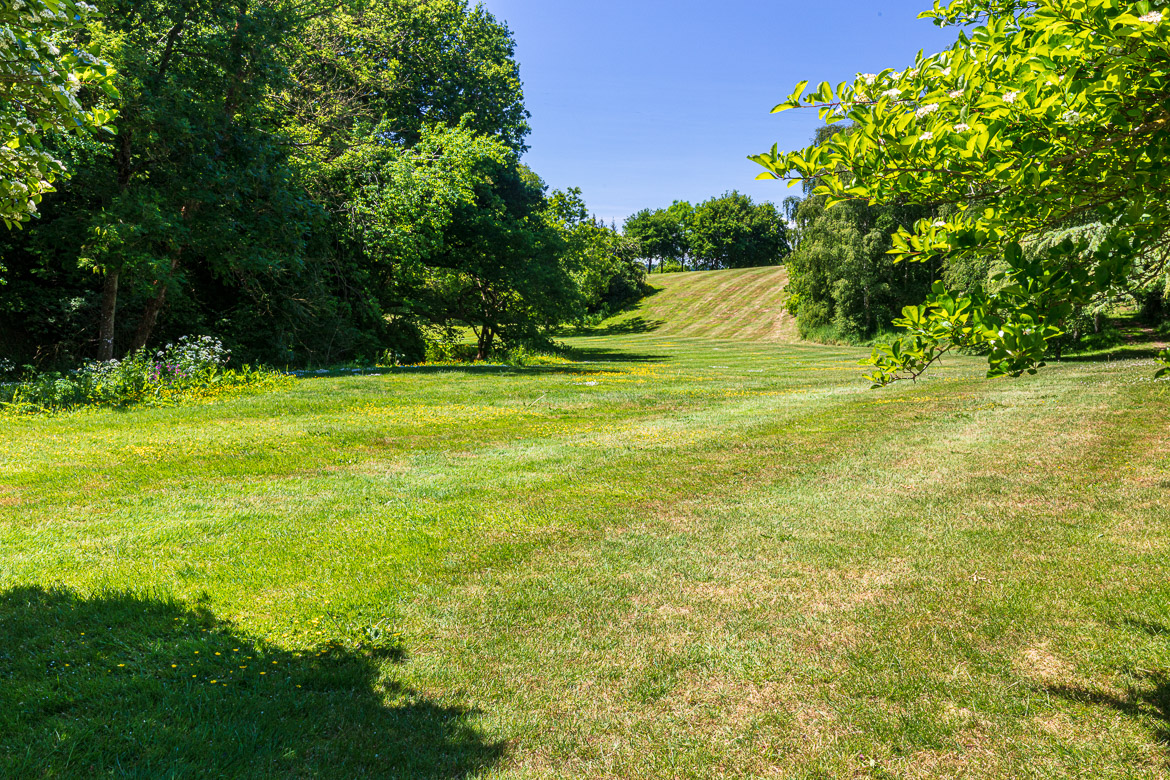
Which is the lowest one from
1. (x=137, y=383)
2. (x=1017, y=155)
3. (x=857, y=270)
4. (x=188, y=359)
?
(x=137, y=383)

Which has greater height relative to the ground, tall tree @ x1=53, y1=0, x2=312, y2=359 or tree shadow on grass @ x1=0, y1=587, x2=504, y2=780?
tall tree @ x1=53, y1=0, x2=312, y2=359

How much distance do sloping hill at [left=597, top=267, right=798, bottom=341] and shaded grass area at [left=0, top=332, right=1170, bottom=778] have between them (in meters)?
41.9

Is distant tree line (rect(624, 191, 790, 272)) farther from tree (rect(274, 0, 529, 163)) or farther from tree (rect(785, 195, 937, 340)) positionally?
tree (rect(274, 0, 529, 163))

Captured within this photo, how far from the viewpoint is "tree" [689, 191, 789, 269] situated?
97938 millimetres

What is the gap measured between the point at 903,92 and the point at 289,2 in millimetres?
17223

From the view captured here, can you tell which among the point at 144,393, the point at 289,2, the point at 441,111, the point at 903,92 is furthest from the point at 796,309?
the point at 903,92

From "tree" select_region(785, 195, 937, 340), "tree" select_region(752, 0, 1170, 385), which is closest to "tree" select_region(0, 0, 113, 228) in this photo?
"tree" select_region(752, 0, 1170, 385)

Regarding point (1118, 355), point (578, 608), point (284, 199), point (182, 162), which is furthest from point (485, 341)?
point (578, 608)

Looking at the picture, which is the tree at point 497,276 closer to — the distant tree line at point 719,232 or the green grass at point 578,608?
the green grass at point 578,608

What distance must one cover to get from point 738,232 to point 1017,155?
9991 cm

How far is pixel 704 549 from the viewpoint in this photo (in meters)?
5.73

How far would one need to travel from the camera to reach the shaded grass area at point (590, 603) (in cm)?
320

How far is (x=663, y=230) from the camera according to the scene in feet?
333

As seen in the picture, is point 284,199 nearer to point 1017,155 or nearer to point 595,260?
point 1017,155
